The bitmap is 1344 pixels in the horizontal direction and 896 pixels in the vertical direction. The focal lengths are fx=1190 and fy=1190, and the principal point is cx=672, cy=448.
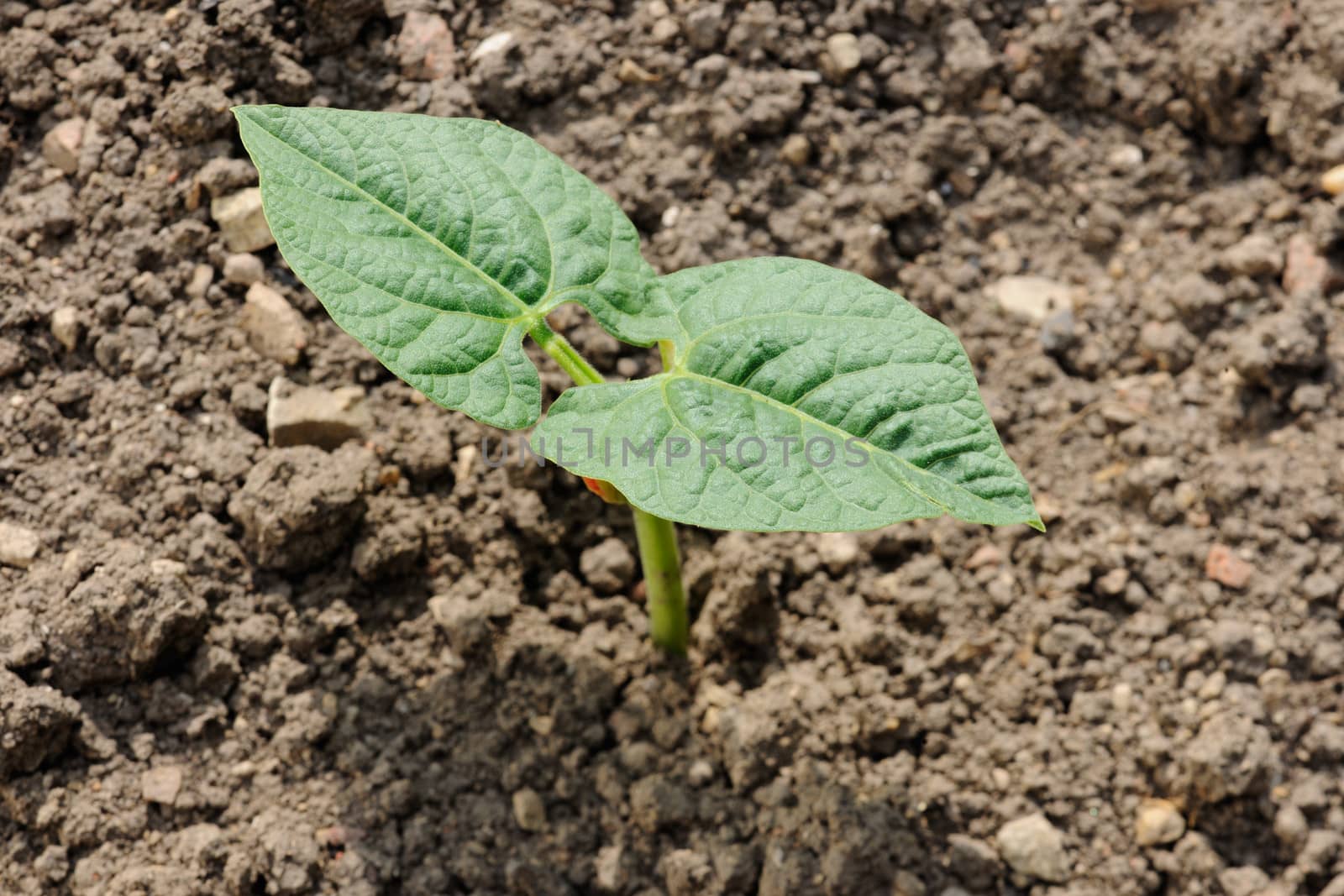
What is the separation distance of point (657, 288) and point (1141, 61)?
1.38 meters

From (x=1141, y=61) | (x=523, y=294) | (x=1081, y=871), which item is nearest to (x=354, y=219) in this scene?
(x=523, y=294)

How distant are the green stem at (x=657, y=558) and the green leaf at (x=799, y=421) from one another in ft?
0.36

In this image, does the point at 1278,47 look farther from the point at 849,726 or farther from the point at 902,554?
the point at 849,726

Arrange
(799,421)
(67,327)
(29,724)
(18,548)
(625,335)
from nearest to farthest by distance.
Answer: (799,421), (625,335), (29,724), (18,548), (67,327)

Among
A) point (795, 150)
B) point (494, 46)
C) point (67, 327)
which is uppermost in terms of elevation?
point (494, 46)

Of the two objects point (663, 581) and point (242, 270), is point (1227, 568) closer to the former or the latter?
point (663, 581)

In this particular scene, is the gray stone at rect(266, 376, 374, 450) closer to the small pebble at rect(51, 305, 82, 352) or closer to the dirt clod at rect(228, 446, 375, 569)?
the dirt clod at rect(228, 446, 375, 569)

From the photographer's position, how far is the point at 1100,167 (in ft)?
7.88

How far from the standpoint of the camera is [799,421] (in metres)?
1.45

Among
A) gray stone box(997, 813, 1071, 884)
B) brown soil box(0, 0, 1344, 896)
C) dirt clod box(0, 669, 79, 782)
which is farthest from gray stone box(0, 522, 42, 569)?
gray stone box(997, 813, 1071, 884)

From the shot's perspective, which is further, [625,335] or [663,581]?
[663,581]

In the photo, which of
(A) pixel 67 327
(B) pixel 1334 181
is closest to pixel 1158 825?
(B) pixel 1334 181

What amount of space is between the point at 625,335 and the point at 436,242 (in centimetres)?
27

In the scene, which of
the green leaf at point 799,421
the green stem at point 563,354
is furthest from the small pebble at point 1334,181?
the green stem at point 563,354
